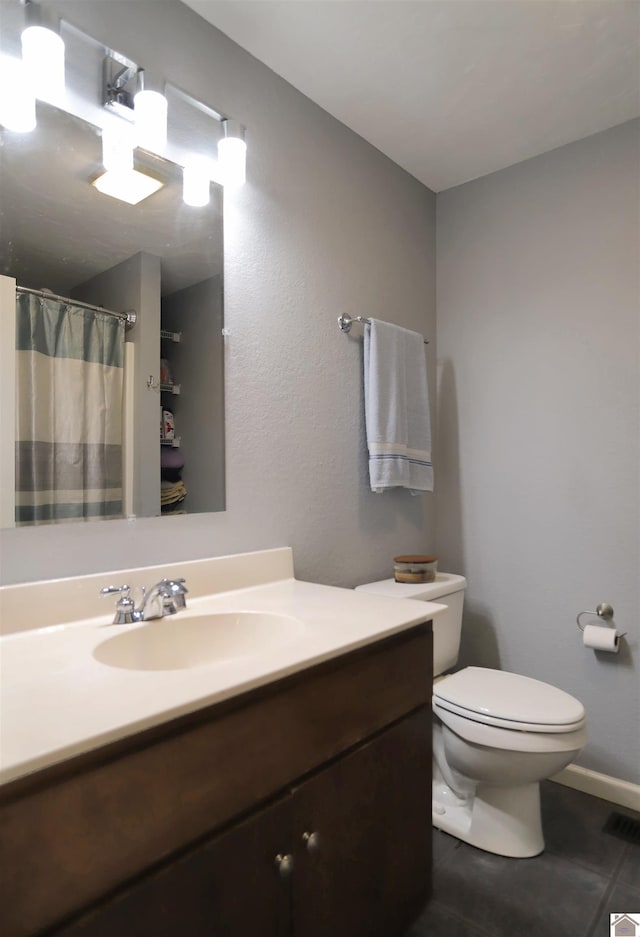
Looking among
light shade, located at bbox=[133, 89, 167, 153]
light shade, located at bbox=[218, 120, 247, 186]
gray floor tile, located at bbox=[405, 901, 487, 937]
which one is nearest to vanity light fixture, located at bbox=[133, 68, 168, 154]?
light shade, located at bbox=[133, 89, 167, 153]

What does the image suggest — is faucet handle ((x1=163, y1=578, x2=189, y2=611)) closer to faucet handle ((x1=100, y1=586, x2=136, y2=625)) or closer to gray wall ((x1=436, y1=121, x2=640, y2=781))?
faucet handle ((x1=100, y1=586, x2=136, y2=625))

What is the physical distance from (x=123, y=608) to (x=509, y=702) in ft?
3.60

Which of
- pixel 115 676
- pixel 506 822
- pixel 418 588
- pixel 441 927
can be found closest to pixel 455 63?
pixel 418 588

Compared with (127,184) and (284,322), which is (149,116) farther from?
(284,322)

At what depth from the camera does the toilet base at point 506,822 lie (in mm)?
1585

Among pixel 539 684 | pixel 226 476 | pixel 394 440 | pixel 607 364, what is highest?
pixel 607 364

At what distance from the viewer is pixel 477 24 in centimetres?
148

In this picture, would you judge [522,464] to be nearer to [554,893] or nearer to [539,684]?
[539,684]

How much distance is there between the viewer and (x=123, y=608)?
113 cm

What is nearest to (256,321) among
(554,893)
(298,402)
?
(298,402)

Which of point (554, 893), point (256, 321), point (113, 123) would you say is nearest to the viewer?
point (113, 123)

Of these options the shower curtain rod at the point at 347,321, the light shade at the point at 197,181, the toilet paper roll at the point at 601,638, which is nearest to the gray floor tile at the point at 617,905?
the toilet paper roll at the point at 601,638

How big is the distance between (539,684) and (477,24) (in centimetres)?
189

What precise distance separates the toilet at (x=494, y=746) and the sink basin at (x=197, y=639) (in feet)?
1.53
